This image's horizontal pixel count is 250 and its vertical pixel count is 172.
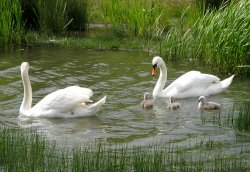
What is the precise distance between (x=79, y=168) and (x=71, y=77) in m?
7.57

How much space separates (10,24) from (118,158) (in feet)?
32.7

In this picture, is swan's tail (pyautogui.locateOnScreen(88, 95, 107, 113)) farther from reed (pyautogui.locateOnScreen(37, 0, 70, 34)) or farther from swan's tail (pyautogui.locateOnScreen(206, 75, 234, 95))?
reed (pyautogui.locateOnScreen(37, 0, 70, 34))

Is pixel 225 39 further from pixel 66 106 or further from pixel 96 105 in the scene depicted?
pixel 66 106

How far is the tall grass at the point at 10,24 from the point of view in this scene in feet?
61.4

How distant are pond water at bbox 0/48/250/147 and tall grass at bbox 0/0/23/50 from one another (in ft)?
1.51

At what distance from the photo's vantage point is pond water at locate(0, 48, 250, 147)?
11.5 metres

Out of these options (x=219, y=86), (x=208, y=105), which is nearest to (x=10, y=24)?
(x=219, y=86)

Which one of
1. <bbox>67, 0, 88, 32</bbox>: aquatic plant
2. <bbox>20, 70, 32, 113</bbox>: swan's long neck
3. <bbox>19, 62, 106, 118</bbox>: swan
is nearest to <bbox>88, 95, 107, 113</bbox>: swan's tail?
<bbox>19, 62, 106, 118</bbox>: swan

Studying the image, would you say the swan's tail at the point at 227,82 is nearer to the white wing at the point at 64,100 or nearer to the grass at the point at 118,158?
the white wing at the point at 64,100

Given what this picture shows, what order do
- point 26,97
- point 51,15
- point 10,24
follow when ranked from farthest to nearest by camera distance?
point 51,15
point 10,24
point 26,97

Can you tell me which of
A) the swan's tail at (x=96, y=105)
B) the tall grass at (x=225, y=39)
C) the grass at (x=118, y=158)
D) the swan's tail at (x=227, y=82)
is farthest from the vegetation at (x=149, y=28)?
the grass at (x=118, y=158)

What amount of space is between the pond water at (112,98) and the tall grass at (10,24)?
46cm

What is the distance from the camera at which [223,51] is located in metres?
15.5

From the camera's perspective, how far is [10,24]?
738 inches
